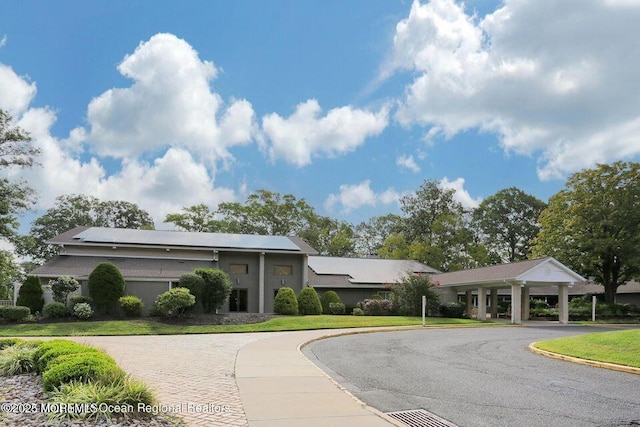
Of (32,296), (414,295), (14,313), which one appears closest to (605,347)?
(414,295)

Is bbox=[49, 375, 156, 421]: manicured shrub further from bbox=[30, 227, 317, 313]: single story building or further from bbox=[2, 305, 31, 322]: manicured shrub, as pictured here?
bbox=[30, 227, 317, 313]: single story building

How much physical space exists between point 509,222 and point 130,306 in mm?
54039

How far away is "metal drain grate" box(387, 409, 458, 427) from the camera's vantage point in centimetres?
663

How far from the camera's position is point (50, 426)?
5.69 m

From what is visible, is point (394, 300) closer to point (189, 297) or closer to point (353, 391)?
point (189, 297)

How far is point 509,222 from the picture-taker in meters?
67.2

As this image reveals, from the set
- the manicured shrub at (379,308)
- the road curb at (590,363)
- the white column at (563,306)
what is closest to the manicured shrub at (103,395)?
the road curb at (590,363)

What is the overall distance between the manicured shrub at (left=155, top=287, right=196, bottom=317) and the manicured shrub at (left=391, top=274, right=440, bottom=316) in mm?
14457

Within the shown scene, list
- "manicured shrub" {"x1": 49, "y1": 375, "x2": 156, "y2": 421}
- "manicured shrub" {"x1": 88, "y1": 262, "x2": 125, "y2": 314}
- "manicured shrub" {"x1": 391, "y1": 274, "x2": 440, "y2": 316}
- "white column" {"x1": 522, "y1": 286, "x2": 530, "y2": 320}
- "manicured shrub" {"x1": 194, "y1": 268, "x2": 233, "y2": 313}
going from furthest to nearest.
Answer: "white column" {"x1": 522, "y1": 286, "x2": 530, "y2": 320}
"manicured shrub" {"x1": 391, "y1": 274, "x2": 440, "y2": 316}
"manicured shrub" {"x1": 194, "y1": 268, "x2": 233, "y2": 313}
"manicured shrub" {"x1": 88, "y1": 262, "x2": 125, "y2": 314}
"manicured shrub" {"x1": 49, "y1": 375, "x2": 156, "y2": 421}

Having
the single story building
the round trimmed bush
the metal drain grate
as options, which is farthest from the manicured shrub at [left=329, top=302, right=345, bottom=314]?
the metal drain grate

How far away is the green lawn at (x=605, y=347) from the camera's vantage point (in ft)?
41.7

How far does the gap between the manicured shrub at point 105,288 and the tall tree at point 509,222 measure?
51.8 m

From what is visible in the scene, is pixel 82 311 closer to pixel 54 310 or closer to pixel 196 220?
pixel 54 310

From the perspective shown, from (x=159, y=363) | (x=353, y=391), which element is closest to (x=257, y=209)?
(x=159, y=363)
